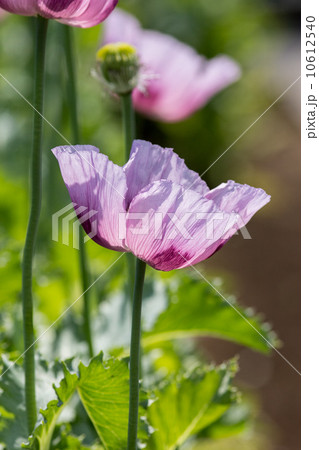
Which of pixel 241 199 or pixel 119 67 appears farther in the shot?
pixel 119 67

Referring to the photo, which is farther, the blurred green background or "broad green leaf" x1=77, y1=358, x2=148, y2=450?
the blurred green background

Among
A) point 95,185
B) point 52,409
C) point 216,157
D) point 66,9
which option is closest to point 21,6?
point 66,9

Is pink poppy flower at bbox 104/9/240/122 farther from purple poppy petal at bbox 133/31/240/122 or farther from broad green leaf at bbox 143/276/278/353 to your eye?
broad green leaf at bbox 143/276/278/353

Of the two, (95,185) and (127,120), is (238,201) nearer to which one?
(95,185)

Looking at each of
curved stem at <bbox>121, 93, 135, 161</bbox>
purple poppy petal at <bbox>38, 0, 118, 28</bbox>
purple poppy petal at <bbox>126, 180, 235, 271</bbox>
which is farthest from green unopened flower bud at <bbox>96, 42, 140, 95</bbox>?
purple poppy petal at <bbox>126, 180, 235, 271</bbox>

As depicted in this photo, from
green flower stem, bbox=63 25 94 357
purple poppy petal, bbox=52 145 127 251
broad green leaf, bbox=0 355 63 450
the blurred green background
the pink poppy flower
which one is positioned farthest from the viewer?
the blurred green background

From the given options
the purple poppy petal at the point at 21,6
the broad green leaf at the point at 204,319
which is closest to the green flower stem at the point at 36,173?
the purple poppy petal at the point at 21,6

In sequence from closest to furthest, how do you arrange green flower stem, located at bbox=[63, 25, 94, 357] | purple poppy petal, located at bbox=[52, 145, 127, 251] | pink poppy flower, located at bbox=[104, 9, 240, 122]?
purple poppy petal, located at bbox=[52, 145, 127, 251] → green flower stem, located at bbox=[63, 25, 94, 357] → pink poppy flower, located at bbox=[104, 9, 240, 122]
